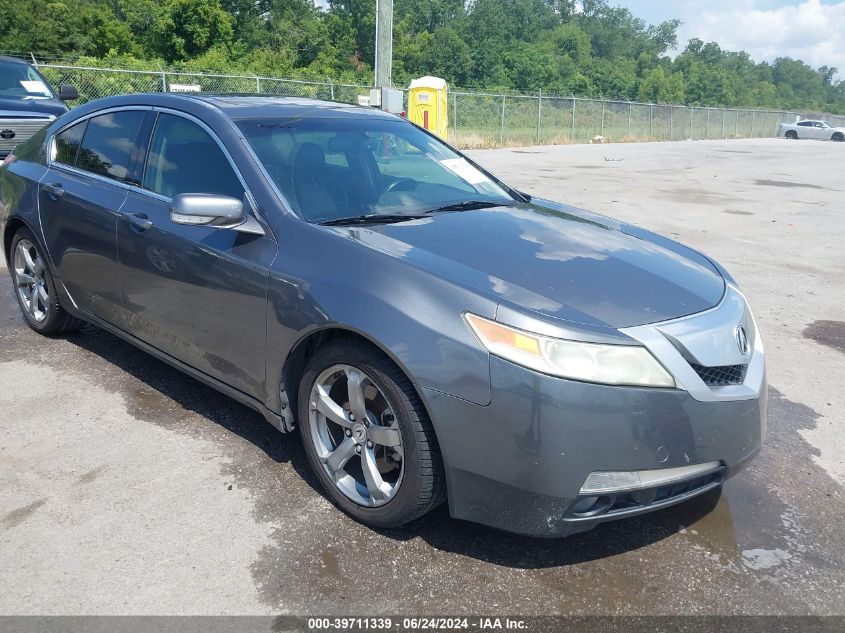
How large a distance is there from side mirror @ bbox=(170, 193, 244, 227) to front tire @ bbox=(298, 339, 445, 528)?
0.73m

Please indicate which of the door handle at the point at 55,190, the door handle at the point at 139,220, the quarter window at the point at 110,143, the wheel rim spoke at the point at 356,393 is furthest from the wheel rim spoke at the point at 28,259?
the wheel rim spoke at the point at 356,393

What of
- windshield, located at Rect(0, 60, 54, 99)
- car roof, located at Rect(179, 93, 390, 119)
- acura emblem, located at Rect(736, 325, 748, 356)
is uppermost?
windshield, located at Rect(0, 60, 54, 99)

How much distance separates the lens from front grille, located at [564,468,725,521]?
2654mm

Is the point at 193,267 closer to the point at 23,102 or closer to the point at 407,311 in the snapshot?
the point at 407,311

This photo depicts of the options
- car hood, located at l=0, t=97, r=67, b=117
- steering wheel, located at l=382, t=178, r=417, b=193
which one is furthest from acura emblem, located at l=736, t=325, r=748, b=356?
car hood, located at l=0, t=97, r=67, b=117

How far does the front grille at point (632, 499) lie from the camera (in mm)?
2654

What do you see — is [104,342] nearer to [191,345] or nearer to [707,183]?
[191,345]

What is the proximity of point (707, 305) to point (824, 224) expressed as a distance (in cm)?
1003

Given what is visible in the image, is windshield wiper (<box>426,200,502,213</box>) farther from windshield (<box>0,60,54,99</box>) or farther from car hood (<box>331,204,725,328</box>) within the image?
windshield (<box>0,60,54,99</box>)

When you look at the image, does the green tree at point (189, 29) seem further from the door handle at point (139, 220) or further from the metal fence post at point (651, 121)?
the door handle at point (139, 220)

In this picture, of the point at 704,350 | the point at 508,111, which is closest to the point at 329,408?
the point at 704,350

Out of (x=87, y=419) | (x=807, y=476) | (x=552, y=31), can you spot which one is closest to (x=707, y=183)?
(x=807, y=476)

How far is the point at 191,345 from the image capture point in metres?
3.77

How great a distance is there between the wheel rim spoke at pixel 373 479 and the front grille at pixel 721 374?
122 centimetres
